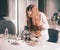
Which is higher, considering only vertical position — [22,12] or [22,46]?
[22,12]

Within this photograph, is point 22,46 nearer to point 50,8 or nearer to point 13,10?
point 13,10

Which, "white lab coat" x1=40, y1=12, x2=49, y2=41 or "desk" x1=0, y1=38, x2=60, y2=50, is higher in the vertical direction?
"white lab coat" x1=40, y1=12, x2=49, y2=41

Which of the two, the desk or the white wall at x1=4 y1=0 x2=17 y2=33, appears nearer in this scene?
the desk

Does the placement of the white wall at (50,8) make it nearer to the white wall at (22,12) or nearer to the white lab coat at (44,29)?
the white lab coat at (44,29)

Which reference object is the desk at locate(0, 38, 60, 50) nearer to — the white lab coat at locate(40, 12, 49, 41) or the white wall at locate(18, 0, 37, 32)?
the white lab coat at locate(40, 12, 49, 41)

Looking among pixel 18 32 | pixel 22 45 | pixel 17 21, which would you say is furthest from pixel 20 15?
pixel 22 45

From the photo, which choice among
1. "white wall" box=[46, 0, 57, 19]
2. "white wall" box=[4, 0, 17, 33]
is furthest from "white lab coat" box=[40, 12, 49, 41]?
"white wall" box=[4, 0, 17, 33]

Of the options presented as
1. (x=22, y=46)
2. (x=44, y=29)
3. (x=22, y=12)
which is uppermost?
(x=22, y=12)

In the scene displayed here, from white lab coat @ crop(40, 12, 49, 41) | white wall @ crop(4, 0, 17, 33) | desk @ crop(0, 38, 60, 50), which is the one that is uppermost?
white wall @ crop(4, 0, 17, 33)

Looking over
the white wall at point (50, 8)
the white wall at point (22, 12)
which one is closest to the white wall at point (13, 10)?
the white wall at point (22, 12)

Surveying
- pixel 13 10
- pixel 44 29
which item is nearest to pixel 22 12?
pixel 13 10

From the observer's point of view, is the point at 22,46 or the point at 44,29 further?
the point at 22,46

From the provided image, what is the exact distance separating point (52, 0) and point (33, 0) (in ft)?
0.60

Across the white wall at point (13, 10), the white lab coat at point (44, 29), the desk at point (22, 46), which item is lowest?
the desk at point (22, 46)
